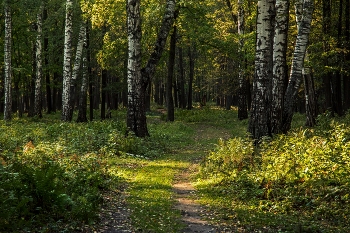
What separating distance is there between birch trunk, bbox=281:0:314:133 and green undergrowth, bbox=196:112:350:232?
406 centimetres

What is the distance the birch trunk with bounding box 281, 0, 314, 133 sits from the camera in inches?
593

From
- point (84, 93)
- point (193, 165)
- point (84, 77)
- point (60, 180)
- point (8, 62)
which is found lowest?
point (193, 165)

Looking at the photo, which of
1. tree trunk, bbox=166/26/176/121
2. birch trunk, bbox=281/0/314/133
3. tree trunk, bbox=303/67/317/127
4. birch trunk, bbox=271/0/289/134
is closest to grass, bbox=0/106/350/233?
birch trunk, bbox=271/0/289/134

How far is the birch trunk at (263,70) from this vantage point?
46.6 ft

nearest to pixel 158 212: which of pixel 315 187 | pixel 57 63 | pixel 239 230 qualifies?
pixel 239 230

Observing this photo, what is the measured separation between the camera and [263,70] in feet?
47.6

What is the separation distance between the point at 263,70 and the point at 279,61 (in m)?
1.04

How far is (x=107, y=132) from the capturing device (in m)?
17.9

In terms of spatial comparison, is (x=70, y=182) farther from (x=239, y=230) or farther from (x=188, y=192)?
(x=239, y=230)

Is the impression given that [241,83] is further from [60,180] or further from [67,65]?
[60,180]

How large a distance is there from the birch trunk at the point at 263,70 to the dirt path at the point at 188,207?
4.08 meters

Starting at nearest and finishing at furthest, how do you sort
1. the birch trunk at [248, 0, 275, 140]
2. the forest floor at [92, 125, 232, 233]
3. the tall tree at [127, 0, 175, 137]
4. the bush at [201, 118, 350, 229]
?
the forest floor at [92, 125, 232, 233], the bush at [201, 118, 350, 229], the birch trunk at [248, 0, 275, 140], the tall tree at [127, 0, 175, 137]

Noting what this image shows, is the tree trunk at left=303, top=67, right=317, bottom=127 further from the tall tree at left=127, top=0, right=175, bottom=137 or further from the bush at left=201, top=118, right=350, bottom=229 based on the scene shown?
the bush at left=201, top=118, right=350, bottom=229

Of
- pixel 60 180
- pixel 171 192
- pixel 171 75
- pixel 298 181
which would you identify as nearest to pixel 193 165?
pixel 171 192
